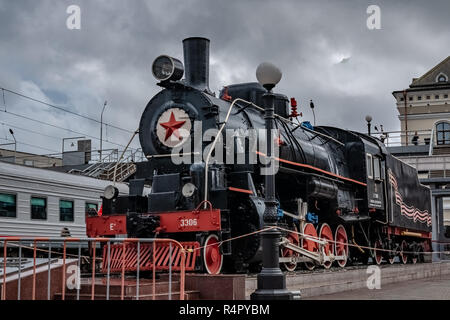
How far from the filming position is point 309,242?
13.6m

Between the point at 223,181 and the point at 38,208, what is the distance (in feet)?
26.1

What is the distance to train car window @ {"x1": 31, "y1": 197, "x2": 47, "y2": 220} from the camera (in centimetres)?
1691

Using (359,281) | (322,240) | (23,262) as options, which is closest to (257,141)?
(322,240)

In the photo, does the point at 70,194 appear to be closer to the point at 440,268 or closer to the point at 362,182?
the point at 362,182

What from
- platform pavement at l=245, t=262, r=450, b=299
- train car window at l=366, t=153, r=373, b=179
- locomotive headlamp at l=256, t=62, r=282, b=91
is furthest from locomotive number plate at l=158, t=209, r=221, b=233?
train car window at l=366, t=153, r=373, b=179

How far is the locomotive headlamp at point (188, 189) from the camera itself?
1083 cm

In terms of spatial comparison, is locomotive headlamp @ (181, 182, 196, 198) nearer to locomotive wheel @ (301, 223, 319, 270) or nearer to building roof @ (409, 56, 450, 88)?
locomotive wheel @ (301, 223, 319, 270)

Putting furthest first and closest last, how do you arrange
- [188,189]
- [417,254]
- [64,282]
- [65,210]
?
[417,254]
[65,210]
[188,189]
[64,282]

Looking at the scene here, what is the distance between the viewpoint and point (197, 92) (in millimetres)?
11891
